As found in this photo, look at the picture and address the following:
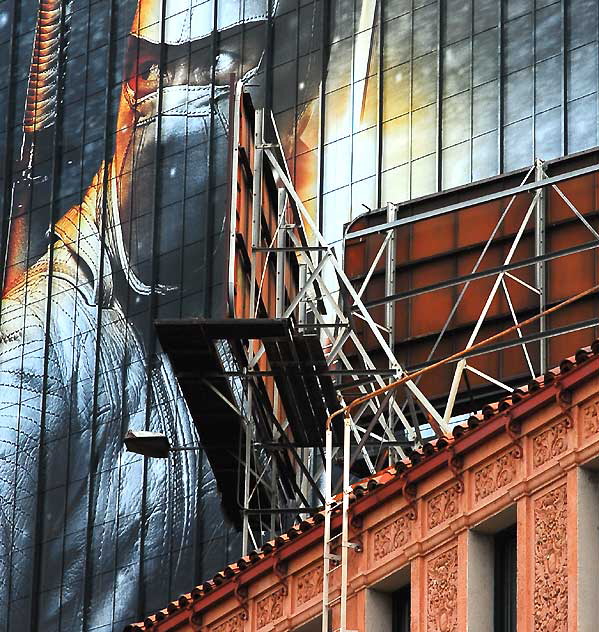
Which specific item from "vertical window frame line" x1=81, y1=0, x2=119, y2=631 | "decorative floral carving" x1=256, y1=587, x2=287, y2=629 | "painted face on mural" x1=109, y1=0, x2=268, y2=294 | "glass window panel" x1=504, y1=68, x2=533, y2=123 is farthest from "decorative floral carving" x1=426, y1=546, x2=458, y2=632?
"painted face on mural" x1=109, y1=0, x2=268, y2=294

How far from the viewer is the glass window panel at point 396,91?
3307 inches

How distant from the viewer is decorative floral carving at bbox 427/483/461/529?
31672 millimetres

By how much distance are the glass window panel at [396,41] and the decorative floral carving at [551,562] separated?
55.9 m

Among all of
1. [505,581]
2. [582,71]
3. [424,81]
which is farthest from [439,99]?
[505,581]

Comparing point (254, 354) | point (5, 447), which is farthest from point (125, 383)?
point (254, 354)

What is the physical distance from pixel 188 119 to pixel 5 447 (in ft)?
49.4

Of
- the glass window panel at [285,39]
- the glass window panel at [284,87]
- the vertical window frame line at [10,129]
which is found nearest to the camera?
the glass window panel at [284,87]

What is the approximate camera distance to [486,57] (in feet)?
268

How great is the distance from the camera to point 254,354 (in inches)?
1826

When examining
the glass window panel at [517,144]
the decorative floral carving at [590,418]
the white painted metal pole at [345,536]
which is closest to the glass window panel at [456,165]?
the glass window panel at [517,144]

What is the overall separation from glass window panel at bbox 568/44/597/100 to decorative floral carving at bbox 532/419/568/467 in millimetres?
48107

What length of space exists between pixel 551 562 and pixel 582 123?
49.1 metres

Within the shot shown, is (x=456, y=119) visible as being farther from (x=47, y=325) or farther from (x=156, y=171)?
(x=47, y=325)

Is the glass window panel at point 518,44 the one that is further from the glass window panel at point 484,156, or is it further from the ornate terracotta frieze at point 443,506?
the ornate terracotta frieze at point 443,506
